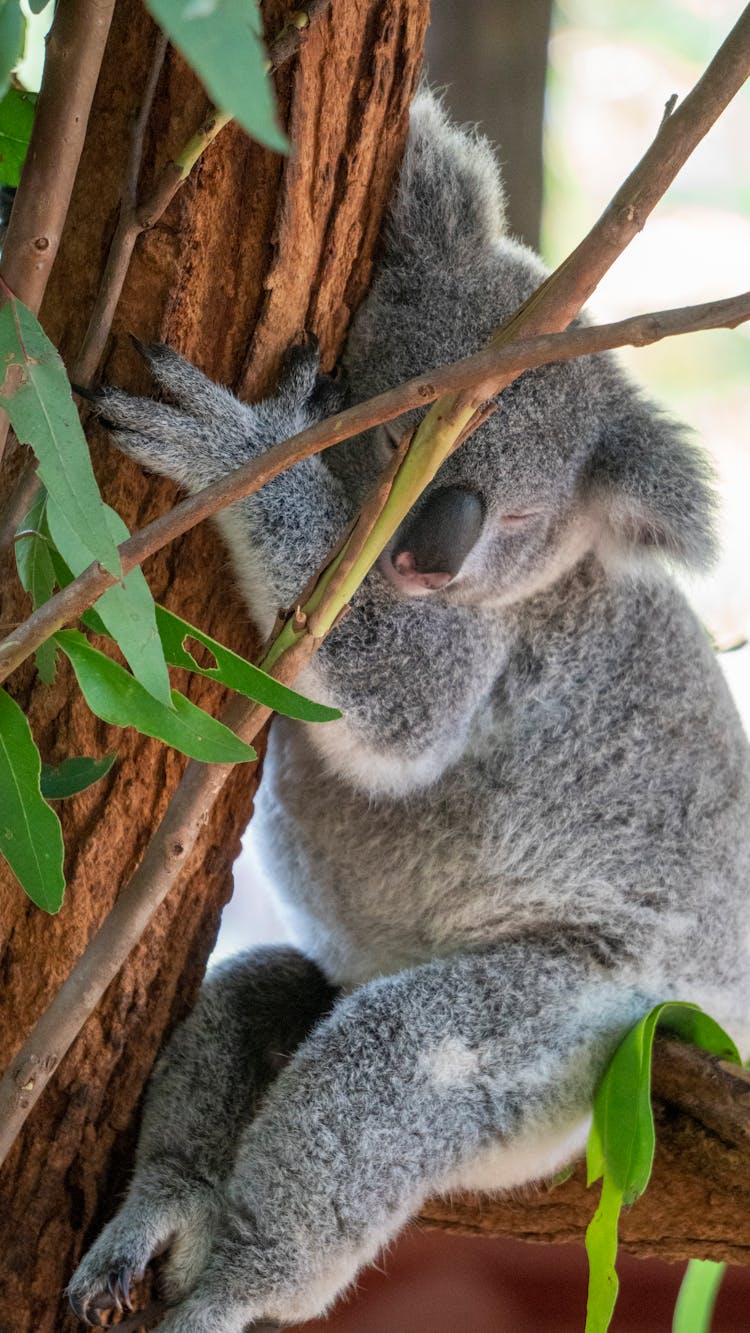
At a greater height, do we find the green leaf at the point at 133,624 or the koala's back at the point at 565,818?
the koala's back at the point at 565,818

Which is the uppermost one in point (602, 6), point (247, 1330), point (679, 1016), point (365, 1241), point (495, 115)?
point (602, 6)

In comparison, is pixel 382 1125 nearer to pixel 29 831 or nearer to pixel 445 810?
pixel 445 810

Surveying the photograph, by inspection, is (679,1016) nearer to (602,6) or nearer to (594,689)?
(594,689)

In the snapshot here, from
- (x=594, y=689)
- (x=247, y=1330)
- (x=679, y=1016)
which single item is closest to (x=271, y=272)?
(x=594, y=689)

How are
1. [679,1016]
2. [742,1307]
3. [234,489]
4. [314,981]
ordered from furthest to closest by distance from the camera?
[742,1307] → [314,981] → [679,1016] → [234,489]

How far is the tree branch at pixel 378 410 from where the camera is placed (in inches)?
38.6

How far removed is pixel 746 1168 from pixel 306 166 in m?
1.63

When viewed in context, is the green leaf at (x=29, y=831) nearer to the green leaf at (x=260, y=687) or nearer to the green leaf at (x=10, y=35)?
the green leaf at (x=260, y=687)

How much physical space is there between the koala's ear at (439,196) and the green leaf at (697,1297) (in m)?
Result: 1.99

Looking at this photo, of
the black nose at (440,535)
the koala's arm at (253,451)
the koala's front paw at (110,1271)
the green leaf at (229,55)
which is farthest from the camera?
the black nose at (440,535)

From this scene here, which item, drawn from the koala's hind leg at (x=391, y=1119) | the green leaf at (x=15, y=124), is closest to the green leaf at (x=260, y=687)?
the green leaf at (x=15, y=124)

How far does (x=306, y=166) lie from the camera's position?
1.68 m

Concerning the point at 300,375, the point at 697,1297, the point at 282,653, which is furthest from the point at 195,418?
the point at 697,1297

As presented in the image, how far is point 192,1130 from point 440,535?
1.02 metres
